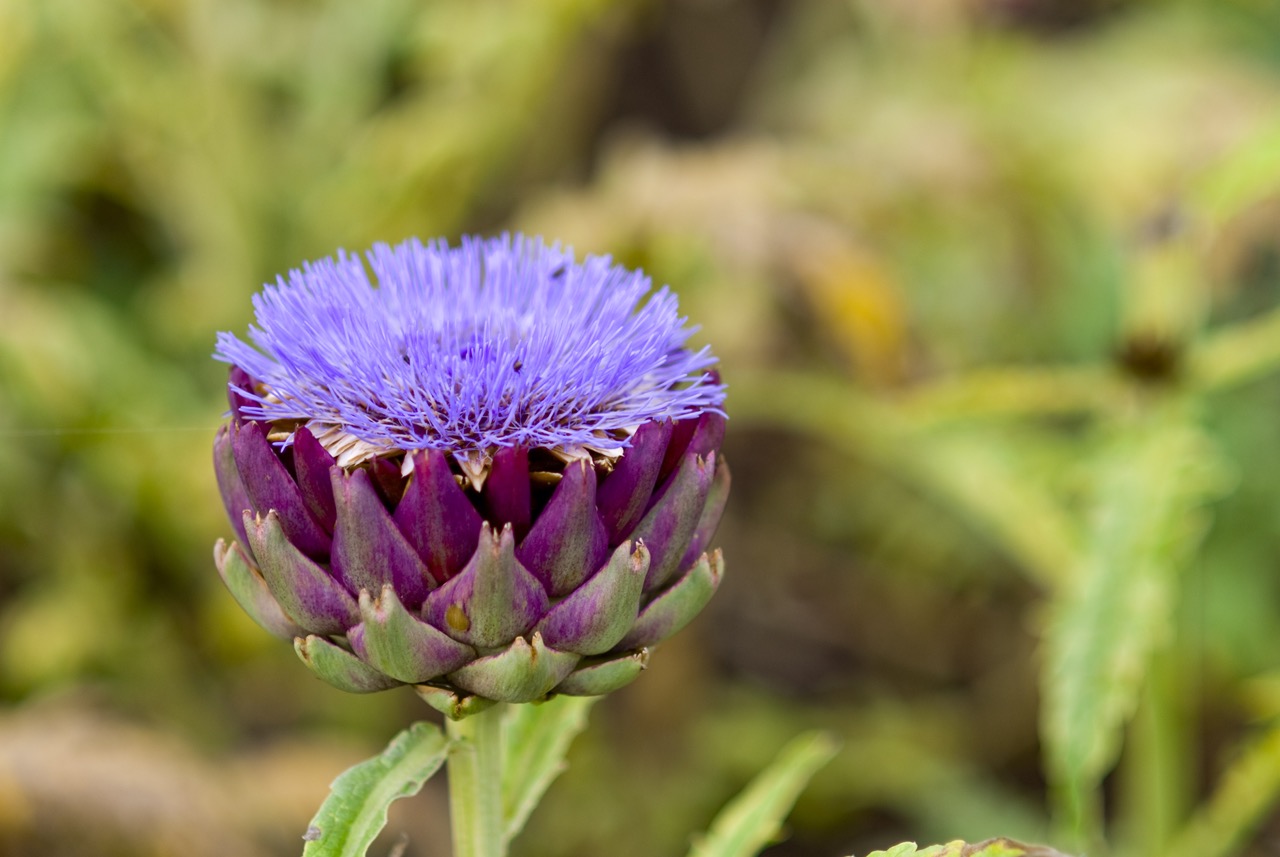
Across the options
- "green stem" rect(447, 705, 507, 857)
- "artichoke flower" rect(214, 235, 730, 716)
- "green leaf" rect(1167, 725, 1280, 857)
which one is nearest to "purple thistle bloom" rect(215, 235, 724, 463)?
"artichoke flower" rect(214, 235, 730, 716)

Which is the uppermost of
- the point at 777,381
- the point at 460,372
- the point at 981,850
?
the point at 777,381

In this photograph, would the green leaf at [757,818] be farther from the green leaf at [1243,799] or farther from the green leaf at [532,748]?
the green leaf at [1243,799]

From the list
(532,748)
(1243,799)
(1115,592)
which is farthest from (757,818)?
(1243,799)

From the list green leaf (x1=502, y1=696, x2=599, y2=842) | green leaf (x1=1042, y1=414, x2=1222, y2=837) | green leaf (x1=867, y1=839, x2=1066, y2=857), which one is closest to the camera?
green leaf (x1=867, y1=839, x2=1066, y2=857)

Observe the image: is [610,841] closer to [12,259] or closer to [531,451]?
[531,451]

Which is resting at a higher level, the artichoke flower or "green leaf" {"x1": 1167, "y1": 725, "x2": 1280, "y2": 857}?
the artichoke flower

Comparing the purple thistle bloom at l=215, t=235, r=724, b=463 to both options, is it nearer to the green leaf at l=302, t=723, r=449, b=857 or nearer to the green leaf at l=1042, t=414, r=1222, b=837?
the green leaf at l=302, t=723, r=449, b=857

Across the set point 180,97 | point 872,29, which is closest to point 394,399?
point 180,97

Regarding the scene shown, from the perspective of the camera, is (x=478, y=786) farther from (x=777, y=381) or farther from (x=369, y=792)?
(x=777, y=381)
